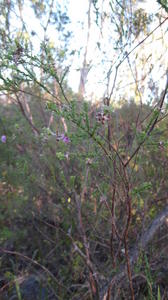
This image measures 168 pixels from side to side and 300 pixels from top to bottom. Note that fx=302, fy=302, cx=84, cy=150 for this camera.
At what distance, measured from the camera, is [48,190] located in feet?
10.4

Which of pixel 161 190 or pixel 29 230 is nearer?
pixel 161 190

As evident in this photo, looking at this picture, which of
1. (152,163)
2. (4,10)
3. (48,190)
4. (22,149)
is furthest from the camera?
(22,149)

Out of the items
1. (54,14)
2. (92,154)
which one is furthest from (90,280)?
(54,14)

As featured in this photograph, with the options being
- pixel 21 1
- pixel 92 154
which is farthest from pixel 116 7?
pixel 21 1

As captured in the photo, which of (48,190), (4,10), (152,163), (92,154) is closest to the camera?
(92,154)

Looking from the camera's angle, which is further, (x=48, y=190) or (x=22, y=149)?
(x=22, y=149)

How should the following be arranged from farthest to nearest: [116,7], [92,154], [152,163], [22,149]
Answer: [22,149]
[152,163]
[116,7]
[92,154]

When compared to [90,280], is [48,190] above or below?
above

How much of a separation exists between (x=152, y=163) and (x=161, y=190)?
0.29m

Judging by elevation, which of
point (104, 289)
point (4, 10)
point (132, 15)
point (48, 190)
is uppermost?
point (4, 10)

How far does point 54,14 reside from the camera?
291 centimetres

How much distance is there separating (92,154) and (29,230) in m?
2.40

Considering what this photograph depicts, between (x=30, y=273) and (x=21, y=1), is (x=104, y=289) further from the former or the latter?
(x=21, y=1)

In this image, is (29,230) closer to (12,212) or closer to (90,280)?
(12,212)
